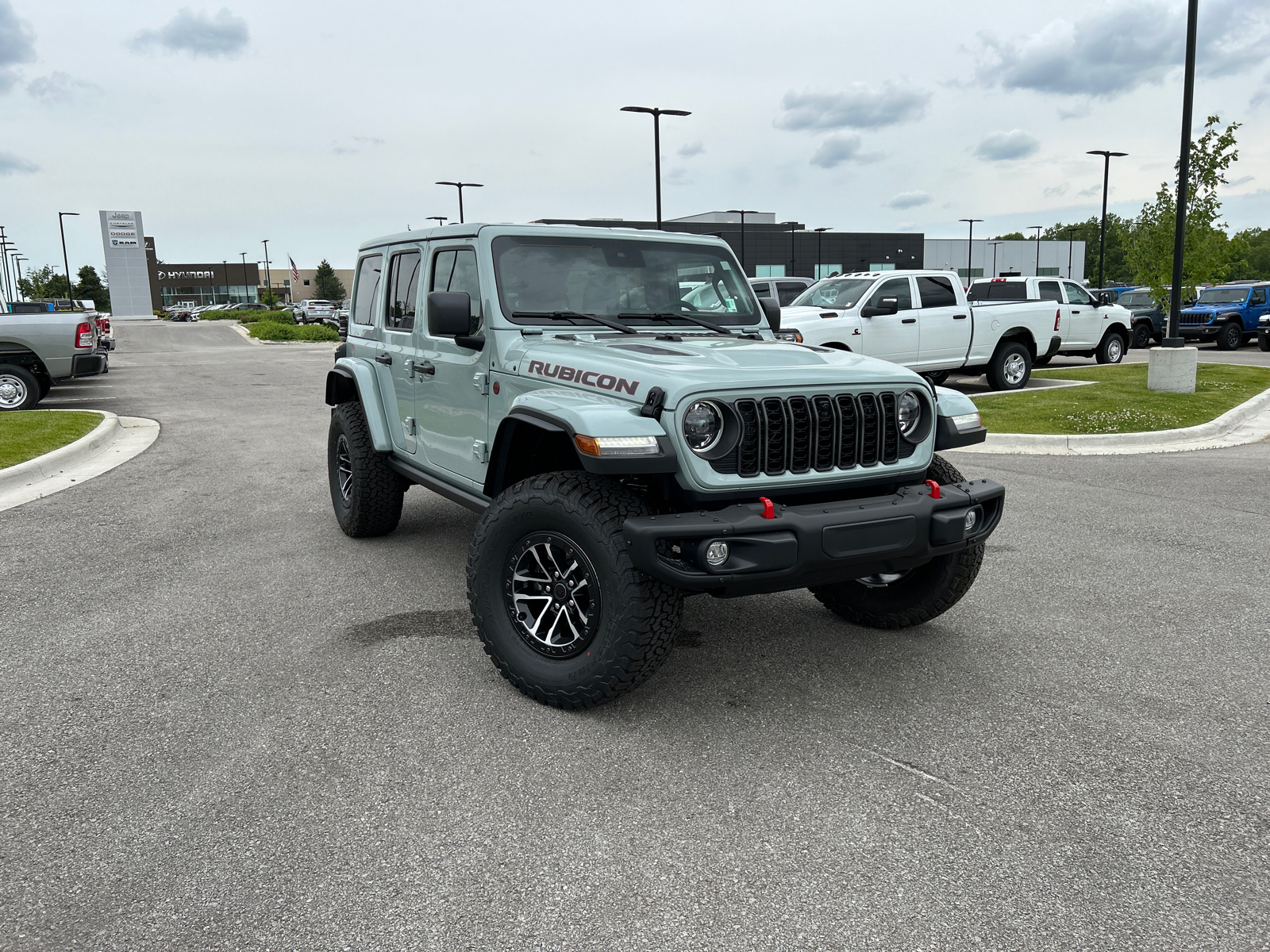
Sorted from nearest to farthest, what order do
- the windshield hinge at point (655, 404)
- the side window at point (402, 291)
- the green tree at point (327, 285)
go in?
the windshield hinge at point (655, 404), the side window at point (402, 291), the green tree at point (327, 285)

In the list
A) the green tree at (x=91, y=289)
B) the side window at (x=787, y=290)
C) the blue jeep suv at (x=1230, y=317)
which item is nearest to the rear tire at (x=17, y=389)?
the side window at (x=787, y=290)

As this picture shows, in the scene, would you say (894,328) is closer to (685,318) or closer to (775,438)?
(685,318)

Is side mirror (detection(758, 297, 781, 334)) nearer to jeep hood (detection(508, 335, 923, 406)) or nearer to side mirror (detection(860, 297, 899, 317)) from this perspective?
jeep hood (detection(508, 335, 923, 406))

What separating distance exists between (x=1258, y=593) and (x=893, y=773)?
3.21 meters

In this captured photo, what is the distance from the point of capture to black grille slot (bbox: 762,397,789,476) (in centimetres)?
367

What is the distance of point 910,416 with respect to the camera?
13.5 feet

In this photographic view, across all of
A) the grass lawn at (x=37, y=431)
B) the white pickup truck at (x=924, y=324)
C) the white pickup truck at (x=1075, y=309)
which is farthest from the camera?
the white pickup truck at (x=1075, y=309)

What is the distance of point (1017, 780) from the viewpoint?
10.7 ft

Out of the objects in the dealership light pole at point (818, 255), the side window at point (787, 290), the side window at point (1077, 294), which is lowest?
the side window at point (1077, 294)

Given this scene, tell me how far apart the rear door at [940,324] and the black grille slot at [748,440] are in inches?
461

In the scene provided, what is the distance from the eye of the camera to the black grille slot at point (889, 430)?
155 inches

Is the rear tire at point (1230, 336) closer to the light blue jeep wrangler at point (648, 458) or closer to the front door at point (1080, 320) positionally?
the front door at point (1080, 320)

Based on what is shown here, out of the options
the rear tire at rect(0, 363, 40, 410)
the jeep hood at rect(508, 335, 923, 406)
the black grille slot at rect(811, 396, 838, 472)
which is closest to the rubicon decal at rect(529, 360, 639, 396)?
the jeep hood at rect(508, 335, 923, 406)

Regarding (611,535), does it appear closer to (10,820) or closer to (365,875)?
(365,875)
